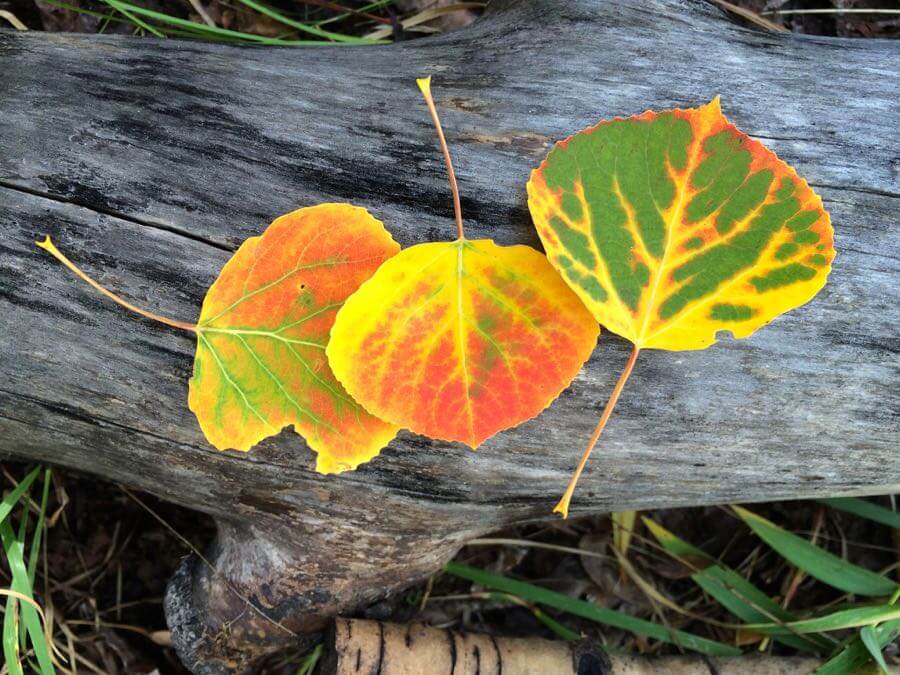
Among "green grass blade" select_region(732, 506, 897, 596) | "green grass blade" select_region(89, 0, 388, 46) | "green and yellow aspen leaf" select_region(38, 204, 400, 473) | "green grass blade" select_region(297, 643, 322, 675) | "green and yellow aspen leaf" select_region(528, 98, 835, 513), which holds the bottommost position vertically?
"green grass blade" select_region(297, 643, 322, 675)

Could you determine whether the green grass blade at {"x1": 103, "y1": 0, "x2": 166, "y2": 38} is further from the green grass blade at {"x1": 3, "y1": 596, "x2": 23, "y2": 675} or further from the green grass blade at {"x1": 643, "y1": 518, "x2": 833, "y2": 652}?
the green grass blade at {"x1": 643, "y1": 518, "x2": 833, "y2": 652}

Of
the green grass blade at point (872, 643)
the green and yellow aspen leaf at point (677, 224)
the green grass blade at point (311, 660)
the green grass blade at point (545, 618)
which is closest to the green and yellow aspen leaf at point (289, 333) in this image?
the green and yellow aspen leaf at point (677, 224)

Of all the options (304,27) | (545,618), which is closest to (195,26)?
(304,27)

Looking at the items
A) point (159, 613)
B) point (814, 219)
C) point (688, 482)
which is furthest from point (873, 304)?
point (159, 613)

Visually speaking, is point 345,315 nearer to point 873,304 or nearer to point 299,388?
point 299,388

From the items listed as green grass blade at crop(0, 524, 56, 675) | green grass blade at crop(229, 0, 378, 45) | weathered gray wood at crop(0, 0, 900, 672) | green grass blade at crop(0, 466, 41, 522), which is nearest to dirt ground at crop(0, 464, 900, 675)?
green grass blade at crop(0, 466, 41, 522)
